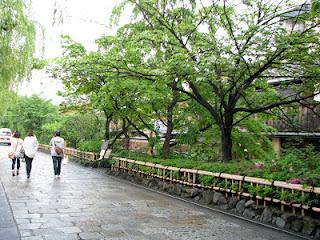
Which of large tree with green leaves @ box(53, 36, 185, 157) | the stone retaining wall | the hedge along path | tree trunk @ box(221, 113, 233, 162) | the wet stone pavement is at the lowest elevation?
the wet stone pavement

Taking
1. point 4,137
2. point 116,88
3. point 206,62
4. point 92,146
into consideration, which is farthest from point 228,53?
point 4,137

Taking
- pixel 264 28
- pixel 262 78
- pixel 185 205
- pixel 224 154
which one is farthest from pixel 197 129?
pixel 264 28

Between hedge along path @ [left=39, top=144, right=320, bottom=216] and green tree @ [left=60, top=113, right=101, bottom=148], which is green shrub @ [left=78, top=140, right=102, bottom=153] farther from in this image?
hedge along path @ [left=39, top=144, right=320, bottom=216]

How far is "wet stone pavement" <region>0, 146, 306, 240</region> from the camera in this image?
6.49m

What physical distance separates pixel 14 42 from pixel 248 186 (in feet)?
29.6

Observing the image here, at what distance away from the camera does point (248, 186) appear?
8375mm

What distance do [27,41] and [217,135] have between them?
7.80 metres

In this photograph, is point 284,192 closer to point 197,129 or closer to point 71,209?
point 71,209

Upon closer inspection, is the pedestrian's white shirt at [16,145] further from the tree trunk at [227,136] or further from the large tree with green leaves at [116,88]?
the tree trunk at [227,136]

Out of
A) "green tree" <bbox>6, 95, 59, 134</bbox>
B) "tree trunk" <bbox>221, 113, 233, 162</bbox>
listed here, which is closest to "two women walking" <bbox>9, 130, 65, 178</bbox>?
"tree trunk" <bbox>221, 113, 233, 162</bbox>

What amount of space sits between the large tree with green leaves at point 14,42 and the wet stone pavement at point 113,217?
3.98 m

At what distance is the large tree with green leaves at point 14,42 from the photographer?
9438 mm

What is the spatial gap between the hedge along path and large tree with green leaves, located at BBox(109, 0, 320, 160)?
1484 mm

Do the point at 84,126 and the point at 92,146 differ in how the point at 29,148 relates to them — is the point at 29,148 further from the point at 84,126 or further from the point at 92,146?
the point at 84,126
